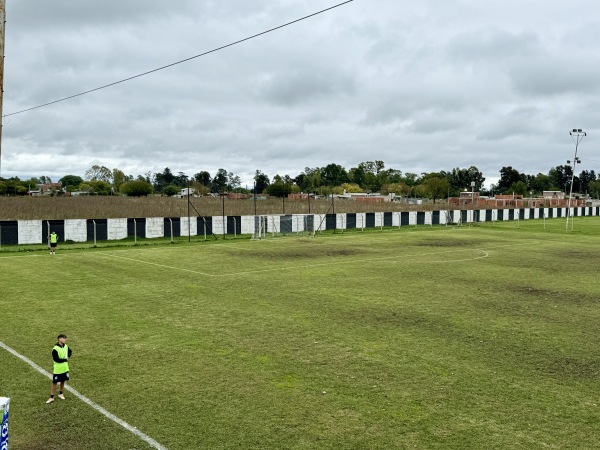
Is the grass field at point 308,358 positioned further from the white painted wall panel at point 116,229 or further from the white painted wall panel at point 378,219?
the white painted wall panel at point 378,219

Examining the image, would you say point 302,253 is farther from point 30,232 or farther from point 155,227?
point 30,232

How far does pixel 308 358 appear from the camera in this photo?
51.8 feet

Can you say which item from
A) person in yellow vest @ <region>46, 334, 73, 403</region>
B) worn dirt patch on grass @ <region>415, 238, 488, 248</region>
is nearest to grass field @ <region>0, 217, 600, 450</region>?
person in yellow vest @ <region>46, 334, 73, 403</region>

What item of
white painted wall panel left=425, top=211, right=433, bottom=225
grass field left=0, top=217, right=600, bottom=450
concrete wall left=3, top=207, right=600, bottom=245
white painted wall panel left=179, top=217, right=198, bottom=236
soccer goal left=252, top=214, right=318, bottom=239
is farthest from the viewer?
white painted wall panel left=425, top=211, right=433, bottom=225

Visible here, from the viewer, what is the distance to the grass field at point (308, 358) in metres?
11.1

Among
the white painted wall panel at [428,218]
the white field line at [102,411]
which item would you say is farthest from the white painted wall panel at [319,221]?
the white field line at [102,411]

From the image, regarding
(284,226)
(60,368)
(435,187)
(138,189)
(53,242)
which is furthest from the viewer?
(435,187)

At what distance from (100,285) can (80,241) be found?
89.2ft

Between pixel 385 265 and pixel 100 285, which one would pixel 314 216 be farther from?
pixel 100 285

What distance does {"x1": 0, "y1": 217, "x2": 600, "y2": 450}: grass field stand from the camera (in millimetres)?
11117

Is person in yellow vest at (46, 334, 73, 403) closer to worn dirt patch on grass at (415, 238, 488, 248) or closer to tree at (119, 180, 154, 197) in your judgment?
worn dirt patch on grass at (415, 238, 488, 248)

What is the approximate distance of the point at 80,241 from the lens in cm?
5328

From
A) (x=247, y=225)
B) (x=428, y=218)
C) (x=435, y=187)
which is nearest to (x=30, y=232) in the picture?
(x=247, y=225)

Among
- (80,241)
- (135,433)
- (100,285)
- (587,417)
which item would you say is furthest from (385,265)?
(80,241)
